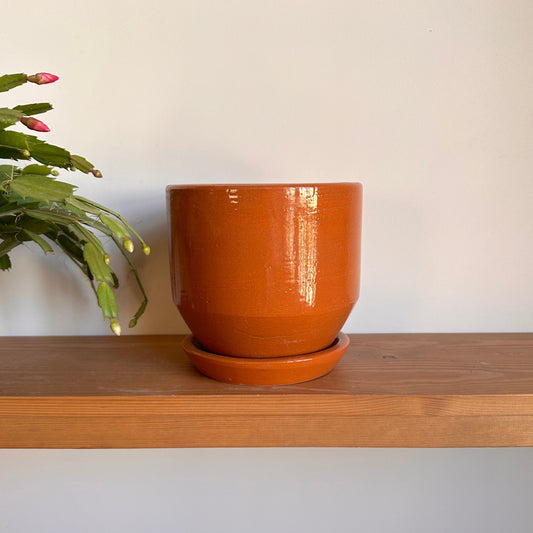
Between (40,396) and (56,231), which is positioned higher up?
(56,231)

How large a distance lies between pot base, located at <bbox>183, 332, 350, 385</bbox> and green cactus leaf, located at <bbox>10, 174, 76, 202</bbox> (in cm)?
23

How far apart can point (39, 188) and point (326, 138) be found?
16.2 inches

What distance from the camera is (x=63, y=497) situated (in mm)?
805

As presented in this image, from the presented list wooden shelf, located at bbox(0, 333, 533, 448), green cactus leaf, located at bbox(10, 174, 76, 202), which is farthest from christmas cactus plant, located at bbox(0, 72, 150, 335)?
wooden shelf, located at bbox(0, 333, 533, 448)

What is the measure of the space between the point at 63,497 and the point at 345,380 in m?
0.55

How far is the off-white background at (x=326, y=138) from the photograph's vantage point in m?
0.69

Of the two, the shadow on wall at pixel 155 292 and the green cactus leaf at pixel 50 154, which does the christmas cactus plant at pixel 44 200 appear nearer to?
the green cactus leaf at pixel 50 154

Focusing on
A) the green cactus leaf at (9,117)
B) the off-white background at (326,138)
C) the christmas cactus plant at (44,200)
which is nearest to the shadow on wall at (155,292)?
the off-white background at (326,138)

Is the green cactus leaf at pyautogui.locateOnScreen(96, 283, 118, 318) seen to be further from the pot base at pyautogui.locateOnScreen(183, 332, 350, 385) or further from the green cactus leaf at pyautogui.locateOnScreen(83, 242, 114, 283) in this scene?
the pot base at pyautogui.locateOnScreen(183, 332, 350, 385)

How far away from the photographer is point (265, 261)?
1.66ft

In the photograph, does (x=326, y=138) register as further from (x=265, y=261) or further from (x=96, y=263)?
(x=96, y=263)

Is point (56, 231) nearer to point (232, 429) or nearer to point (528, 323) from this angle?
point (232, 429)
